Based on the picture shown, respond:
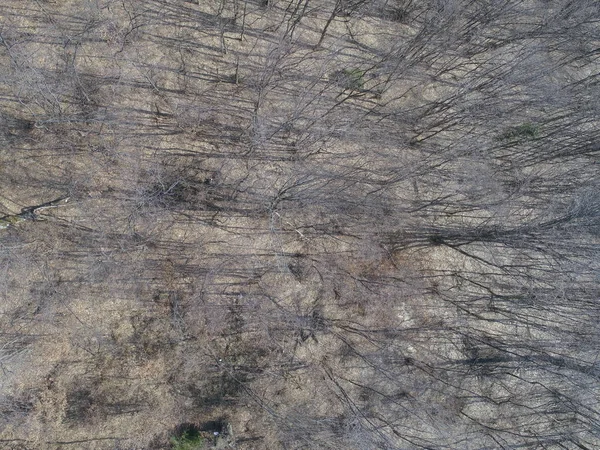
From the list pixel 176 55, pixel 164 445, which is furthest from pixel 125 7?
pixel 164 445

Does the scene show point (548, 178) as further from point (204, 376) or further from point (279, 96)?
point (204, 376)

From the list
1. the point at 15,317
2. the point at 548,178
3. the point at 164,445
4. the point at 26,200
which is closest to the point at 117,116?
the point at 26,200

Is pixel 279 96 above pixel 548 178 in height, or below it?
above

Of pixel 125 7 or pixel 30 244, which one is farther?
pixel 125 7

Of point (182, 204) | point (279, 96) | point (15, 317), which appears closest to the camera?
point (15, 317)

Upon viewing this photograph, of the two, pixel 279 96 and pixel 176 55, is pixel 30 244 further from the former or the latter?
pixel 279 96

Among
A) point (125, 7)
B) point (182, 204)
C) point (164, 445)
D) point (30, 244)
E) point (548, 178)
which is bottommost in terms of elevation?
point (164, 445)

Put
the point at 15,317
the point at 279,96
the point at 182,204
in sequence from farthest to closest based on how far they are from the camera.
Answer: the point at 279,96 → the point at 182,204 → the point at 15,317
